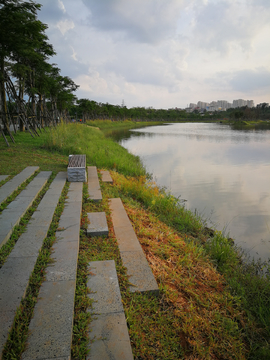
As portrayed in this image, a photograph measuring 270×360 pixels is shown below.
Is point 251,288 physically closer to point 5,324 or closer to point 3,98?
point 5,324

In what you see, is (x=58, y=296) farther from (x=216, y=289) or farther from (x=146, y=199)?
(x=146, y=199)

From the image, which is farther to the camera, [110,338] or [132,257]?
[132,257]

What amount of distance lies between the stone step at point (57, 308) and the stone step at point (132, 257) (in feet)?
1.72

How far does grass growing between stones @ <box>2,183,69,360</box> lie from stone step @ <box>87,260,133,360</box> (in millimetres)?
428

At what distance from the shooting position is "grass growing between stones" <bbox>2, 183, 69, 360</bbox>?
142 centimetres

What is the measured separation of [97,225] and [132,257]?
2.50ft

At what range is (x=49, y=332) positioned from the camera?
5.05 ft

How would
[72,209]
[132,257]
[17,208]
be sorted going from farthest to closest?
1. [72,209]
2. [17,208]
3. [132,257]

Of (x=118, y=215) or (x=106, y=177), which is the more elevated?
(x=106, y=177)

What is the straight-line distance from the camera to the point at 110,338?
1565mm

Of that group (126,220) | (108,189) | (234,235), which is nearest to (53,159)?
(108,189)

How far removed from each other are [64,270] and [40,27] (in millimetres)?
10169

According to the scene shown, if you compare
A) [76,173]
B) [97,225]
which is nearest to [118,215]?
[97,225]

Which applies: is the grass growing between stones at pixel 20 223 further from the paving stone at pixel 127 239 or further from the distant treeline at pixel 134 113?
the distant treeline at pixel 134 113
